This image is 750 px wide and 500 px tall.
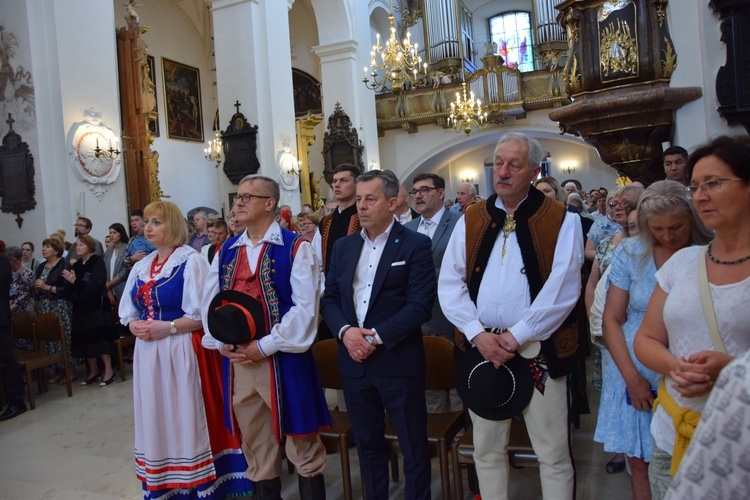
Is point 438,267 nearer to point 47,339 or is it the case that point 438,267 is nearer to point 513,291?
point 513,291

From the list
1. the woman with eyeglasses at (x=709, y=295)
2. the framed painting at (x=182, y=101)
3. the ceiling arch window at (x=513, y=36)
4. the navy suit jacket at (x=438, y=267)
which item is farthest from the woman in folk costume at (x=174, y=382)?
the ceiling arch window at (x=513, y=36)

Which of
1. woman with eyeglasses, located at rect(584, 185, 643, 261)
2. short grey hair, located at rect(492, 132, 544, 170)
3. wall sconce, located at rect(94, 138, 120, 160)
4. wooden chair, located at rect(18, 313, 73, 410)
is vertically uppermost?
wall sconce, located at rect(94, 138, 120, 160)

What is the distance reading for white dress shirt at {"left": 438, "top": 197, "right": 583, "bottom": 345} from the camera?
2.22 m

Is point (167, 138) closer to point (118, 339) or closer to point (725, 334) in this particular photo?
point (118, 339)

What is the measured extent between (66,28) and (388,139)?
998cm

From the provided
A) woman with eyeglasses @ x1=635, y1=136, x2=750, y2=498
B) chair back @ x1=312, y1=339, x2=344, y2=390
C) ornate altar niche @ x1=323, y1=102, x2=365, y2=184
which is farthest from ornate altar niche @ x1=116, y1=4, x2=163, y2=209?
woman with eyeglasses @ x1=635, y1=136, x2=750, y2=498

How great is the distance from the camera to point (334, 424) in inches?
117

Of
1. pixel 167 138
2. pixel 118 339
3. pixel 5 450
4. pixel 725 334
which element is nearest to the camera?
pixel 725 334

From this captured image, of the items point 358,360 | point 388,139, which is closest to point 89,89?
point 358,360

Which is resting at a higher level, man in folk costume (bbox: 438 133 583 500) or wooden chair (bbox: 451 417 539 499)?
man in folk costume (bbox: 438 133 583 500)

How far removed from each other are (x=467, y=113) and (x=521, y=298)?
11.8 metres

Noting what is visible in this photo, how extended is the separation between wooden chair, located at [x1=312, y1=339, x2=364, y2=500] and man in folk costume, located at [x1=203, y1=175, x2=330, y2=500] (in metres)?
0.08

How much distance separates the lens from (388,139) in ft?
54.6

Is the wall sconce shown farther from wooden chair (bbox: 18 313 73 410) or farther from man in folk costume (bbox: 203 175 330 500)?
man in folk costume (bbox: 203 175 330 500)
